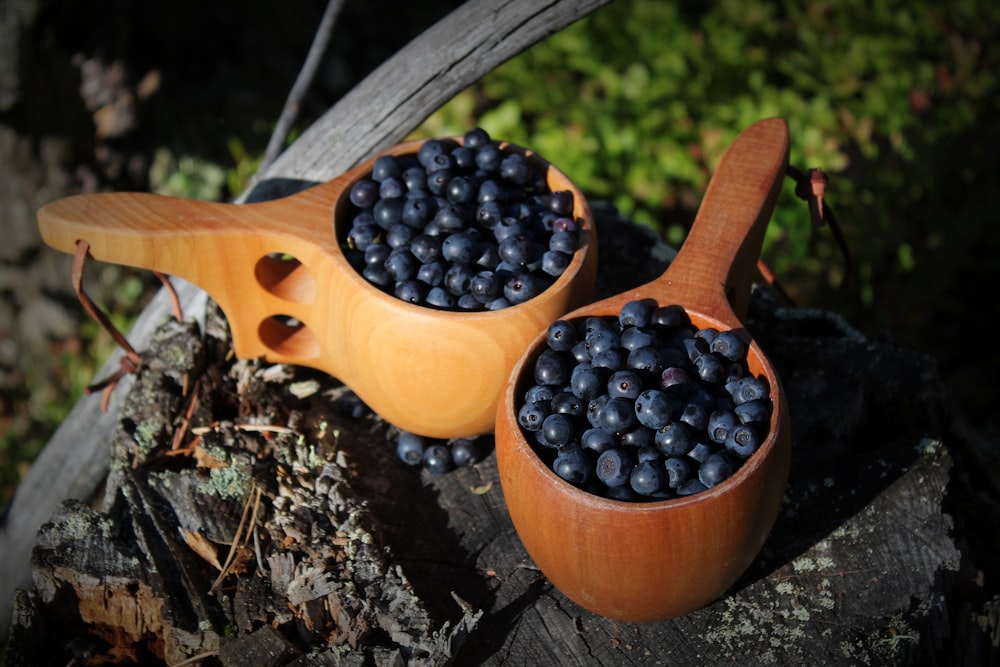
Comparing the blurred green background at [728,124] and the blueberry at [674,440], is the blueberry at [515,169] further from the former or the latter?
the blurred green background at [728,124]

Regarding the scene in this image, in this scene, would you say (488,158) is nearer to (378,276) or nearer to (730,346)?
(378,276)

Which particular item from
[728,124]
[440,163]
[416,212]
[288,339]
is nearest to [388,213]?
[416,212]

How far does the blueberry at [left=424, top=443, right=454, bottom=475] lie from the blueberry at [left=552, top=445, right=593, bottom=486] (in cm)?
50

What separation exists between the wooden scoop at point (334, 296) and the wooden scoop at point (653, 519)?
0.13 metres

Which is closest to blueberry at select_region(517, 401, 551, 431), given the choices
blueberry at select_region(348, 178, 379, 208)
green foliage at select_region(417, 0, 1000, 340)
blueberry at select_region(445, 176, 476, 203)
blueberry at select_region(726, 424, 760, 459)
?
blueberry at select_region(726, 424, 760, 459)

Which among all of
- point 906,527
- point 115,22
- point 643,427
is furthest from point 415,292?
point 115,22

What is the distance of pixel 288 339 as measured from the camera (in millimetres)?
1986

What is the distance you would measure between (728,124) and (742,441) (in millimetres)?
2544

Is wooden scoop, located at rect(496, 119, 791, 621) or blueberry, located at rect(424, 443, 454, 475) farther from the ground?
wooden scoop, located at rect(496, 119, 791, 621)

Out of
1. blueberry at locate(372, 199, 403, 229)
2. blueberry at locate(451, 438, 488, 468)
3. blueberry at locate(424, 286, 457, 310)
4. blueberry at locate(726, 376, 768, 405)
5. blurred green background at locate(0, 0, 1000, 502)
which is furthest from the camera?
blurred green background at locate(0, 0, 1000, 502)

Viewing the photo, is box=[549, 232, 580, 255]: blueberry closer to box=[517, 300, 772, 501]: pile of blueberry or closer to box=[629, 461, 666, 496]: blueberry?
box=[517, 300, 772, 501]: pile of blueberry

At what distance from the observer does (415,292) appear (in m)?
1.66

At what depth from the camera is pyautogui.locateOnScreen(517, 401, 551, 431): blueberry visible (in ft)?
4.81

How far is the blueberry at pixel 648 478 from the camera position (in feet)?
4.44
